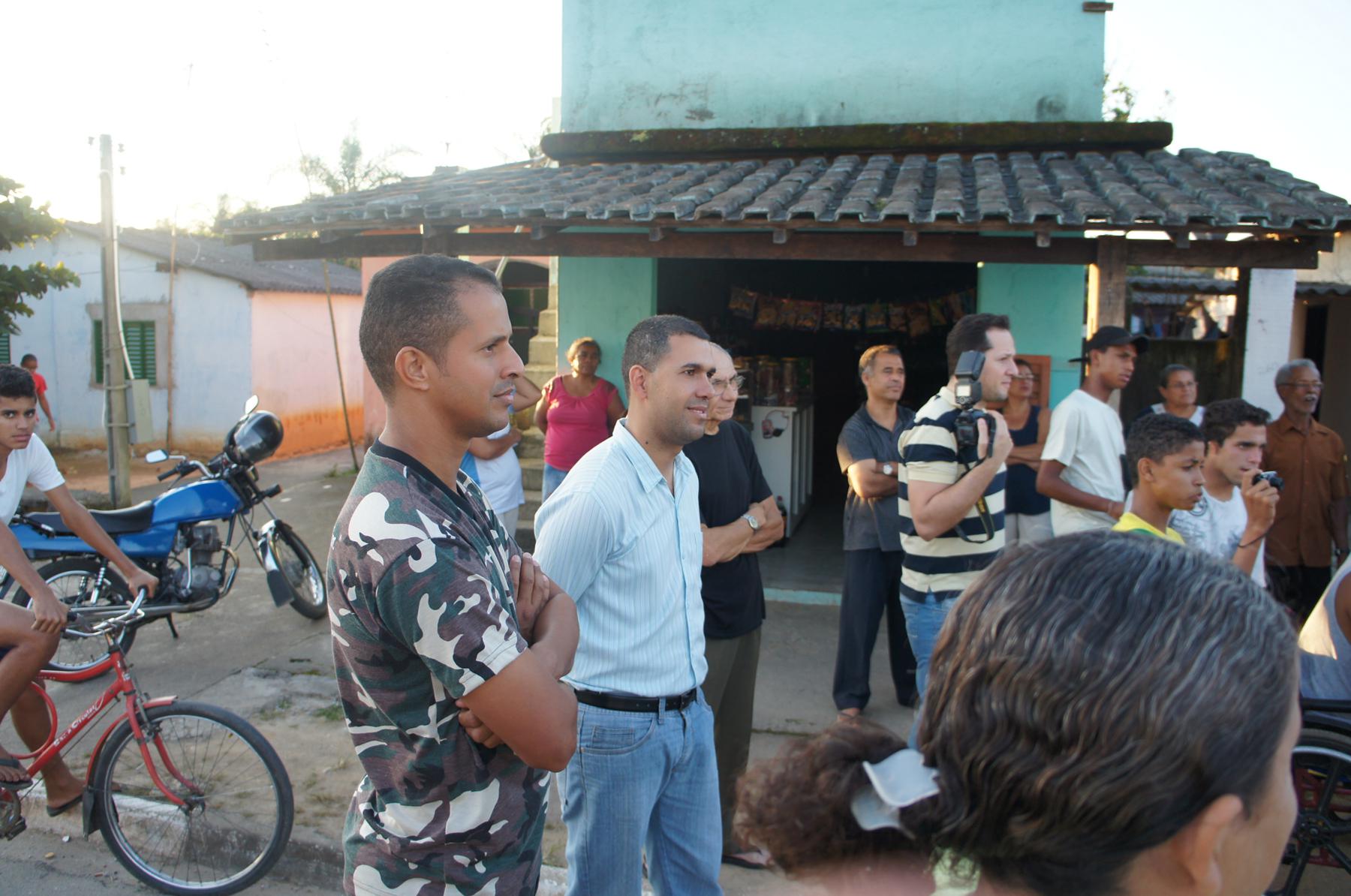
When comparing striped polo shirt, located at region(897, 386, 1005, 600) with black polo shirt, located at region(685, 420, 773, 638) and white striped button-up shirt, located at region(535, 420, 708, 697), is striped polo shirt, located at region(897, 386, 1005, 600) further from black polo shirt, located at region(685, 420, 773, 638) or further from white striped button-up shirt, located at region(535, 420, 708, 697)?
white striped button-up shirt, located at region(535, 420, 708, 697)

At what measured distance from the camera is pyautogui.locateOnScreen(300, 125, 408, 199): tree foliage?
86.8ft

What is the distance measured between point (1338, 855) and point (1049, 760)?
10.3 ft

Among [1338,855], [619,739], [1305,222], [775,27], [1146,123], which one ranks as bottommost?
[1338,855]

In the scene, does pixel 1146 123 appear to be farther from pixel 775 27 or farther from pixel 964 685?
pixel 964 685

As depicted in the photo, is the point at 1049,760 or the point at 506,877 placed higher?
the point at 1049,760

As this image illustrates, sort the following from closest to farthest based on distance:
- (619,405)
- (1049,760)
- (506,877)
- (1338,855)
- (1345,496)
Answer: (1049,760) → (506,877) → (1338,855) → (1345,496) → (619,405)

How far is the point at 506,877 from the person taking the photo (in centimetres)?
171

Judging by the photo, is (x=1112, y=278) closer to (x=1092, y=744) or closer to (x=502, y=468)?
(x=502, y=468)

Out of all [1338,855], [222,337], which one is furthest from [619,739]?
[222,337]

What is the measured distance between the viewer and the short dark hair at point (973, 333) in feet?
12.2

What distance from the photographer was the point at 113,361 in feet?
34.9

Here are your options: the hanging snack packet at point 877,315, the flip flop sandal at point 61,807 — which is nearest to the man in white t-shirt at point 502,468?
the flip flop sandal at point 61,807

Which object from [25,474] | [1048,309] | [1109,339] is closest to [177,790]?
[25,474]

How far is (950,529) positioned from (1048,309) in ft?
13.7
